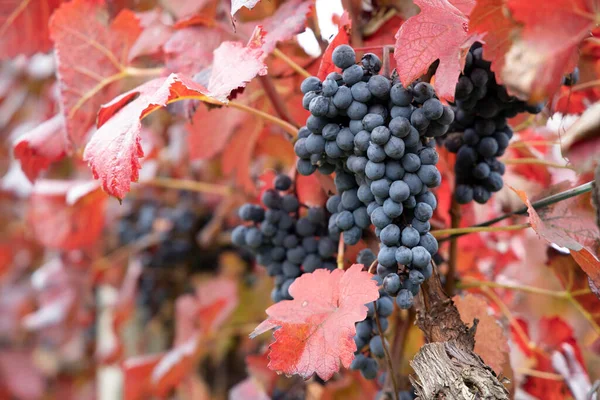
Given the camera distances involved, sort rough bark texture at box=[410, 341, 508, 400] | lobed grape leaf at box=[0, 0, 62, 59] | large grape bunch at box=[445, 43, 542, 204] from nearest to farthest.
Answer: rough bark texture at box=[410, 341, 508, 400], large grape bunch at box=[445, 43, 542, 204], lobed grape leaf at box=[0, 0, 62, 59]

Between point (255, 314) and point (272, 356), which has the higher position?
point (272, 356)

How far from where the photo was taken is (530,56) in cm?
40

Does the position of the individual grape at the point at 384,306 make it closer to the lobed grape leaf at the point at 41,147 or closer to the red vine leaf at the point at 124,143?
the red vine leaf at the point at 124,143

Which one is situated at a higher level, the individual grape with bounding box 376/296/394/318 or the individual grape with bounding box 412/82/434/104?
the individual grape with bounding box 412/82/434/104

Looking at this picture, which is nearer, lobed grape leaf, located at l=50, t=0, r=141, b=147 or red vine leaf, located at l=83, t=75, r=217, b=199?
red vine leaf, located at l=83, t=75, r=217, b=199

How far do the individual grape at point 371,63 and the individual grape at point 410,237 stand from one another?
0.17 m

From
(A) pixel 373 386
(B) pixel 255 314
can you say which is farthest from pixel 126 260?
(A) pixel 373 386

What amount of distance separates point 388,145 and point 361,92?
0.06m

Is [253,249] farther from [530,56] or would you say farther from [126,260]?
[126,260]

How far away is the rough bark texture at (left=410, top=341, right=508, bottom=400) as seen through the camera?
505 mm

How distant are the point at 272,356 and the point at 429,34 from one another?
0.36 m

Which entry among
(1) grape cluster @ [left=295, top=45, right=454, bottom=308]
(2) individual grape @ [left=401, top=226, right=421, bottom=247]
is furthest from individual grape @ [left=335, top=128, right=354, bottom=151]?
(2) individual grape @ [left=401, top=226, right=421, bottom=247]

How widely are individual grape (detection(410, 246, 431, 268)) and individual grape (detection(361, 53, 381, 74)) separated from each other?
0.62ft

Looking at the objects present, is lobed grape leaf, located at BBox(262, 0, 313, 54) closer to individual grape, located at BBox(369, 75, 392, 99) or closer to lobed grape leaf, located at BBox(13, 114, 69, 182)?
individual grape, located at BBox(369, 75, 392, 99)
